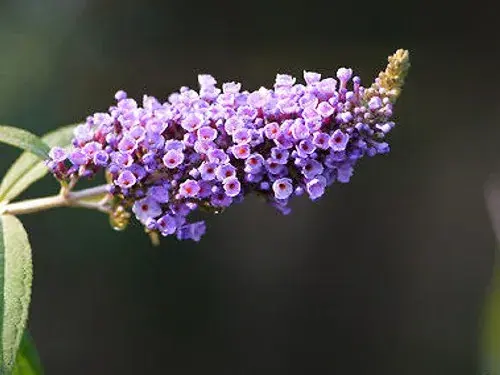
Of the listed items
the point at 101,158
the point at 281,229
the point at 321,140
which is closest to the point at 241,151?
the point at 321,140

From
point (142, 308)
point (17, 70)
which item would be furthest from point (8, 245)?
point (142, 308)

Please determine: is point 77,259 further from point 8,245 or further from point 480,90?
point 8,245

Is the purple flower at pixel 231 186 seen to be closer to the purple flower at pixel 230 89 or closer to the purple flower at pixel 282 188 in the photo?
the purple flower at pixel 282 188

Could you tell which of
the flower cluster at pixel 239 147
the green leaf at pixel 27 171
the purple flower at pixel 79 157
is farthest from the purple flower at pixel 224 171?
the green leaf at pixel 27 171

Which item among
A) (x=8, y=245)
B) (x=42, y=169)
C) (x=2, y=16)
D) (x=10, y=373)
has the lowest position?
(x=10, y=373)

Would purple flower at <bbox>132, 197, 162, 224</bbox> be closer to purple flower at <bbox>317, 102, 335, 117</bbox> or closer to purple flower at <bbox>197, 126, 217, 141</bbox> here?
purple flower at <bbox>197, 126, 217, 141</bbox>
